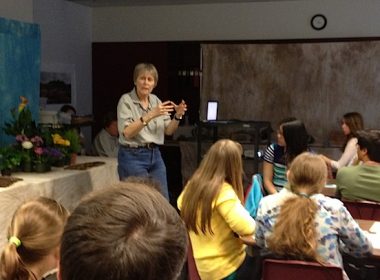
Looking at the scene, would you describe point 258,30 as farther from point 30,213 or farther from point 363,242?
point 30,213

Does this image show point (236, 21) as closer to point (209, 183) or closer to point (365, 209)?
point (365, 209)

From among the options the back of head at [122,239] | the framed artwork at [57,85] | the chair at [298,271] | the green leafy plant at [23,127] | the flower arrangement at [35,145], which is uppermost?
the framed artwork at [57,85]

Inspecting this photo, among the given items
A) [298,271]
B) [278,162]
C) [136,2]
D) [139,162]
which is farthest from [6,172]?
[136,2]

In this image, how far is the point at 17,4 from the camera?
5070mm

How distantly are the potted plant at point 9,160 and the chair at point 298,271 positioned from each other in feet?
7.18

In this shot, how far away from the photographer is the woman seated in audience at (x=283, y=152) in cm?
383

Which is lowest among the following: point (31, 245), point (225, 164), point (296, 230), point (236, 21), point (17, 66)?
point (296, 230)

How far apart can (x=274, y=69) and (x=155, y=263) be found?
19.2 feet

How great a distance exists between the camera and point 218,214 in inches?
101

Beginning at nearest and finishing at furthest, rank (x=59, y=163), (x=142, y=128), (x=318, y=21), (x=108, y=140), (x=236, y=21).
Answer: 1. (x=142, y=128)
2. (x=59, y=163)
3. (x=108, y=140)
4. (x=318, y=21)
5. (x=236, y=21)

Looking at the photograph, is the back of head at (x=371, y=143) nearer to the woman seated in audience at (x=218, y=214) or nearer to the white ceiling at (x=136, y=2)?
the woman seated in audience at (x=218, y=214)

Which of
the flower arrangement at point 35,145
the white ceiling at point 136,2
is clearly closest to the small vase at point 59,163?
the flower arrangement at point 35,145

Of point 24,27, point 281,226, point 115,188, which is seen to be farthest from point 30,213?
point 24,27

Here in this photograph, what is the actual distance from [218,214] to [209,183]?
0.54ft
